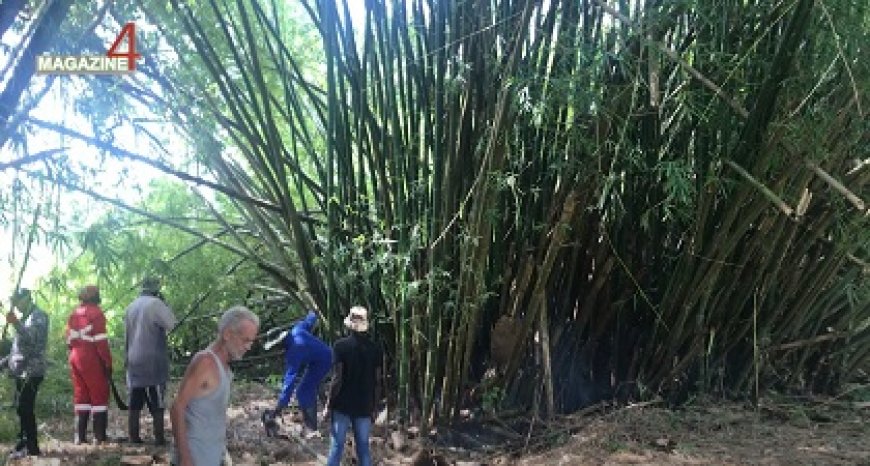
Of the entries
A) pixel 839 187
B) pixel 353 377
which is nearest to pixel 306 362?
pixel 353 377

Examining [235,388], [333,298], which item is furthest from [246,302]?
[333,298]

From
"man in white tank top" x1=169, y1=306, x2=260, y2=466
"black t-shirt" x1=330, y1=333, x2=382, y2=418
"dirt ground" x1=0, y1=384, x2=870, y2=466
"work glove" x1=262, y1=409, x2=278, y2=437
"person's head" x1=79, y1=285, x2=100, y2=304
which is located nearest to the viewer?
"man in white tank top" x1=169, y1=306, x2=260, y2=466

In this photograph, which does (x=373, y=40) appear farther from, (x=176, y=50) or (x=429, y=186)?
(x=176, y=50)

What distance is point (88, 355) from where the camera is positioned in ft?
13.6

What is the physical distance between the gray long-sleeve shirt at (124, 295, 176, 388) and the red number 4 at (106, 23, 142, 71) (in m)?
1.27

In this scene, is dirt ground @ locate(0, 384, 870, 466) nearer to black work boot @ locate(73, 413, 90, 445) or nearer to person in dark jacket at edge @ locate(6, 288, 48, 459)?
black work boot @ locate(73, 413, 90, 445)

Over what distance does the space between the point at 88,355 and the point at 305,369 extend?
1.10 m

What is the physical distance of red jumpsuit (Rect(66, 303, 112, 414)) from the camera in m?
4.14

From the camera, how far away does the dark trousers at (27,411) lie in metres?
3.80

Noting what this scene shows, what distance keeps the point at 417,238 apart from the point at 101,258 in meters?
1.45

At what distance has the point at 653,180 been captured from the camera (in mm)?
4035

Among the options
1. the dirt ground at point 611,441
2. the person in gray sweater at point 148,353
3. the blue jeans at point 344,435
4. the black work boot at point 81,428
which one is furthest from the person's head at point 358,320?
the black work boot at point 81,428

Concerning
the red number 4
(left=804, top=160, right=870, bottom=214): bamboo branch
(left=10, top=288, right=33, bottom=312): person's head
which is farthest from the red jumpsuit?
(left=804, top=160, right=870, bottom=214): bamboo branch

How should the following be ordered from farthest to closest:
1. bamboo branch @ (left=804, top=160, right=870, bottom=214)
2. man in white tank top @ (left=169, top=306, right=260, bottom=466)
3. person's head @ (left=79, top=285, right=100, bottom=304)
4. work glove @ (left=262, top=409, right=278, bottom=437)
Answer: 1. work glove @ (left=262, top=409, right=278, bottom=437)
2. person's head @ (left=79, top=285, right=100, bottom=304)
3. bamboo branch @ (left=804, top=160, right=870, bottom=214)
4. man in white tank top @ (left=169, top=306, right=260, bottom=466)
